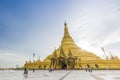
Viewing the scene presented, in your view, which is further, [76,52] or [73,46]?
[73,46]

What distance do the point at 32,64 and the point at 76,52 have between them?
2104 cm

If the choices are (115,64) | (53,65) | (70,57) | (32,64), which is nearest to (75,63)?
(70,57)

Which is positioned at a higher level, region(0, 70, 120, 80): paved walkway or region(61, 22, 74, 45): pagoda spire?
region(61, 22, 74, 45): pagoda spire

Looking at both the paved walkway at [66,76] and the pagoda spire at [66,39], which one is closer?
the paved walkway at [66,76]

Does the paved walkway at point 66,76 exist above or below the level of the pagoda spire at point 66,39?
below

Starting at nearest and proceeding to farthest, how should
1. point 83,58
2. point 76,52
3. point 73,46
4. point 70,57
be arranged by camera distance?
point 70,57 < point 83,58 < point 76,52 < point 73,46

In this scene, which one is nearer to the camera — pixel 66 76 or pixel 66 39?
pixel 66 76

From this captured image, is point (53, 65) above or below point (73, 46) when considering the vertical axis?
below

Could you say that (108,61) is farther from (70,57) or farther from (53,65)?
(53,65)

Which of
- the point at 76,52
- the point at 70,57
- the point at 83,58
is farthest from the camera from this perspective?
the point at 76,52

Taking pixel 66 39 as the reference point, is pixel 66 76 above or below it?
below

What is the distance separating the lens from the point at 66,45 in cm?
8231

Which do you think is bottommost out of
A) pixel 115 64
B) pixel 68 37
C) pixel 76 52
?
pixel 115 64

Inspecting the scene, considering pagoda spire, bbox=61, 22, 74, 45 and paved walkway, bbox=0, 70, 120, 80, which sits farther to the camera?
pagoda spire, bbox=61, 22, 74, 45
